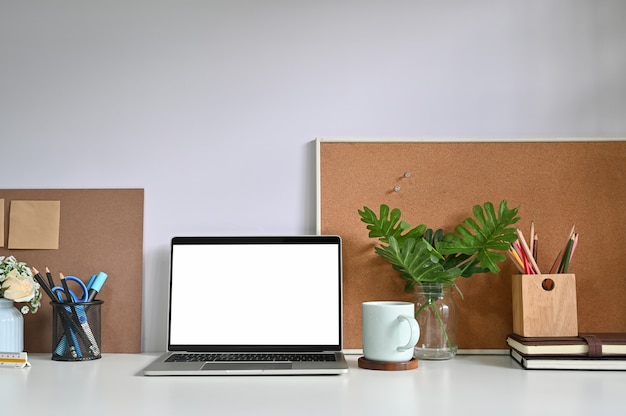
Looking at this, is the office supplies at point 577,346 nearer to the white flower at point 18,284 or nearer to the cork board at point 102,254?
the cork board at point 102,254

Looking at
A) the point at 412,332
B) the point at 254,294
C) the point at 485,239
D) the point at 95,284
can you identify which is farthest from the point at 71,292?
the point at 485,239

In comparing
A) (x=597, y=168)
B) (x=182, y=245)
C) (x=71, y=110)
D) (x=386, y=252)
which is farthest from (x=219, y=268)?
(x=597, y=168)

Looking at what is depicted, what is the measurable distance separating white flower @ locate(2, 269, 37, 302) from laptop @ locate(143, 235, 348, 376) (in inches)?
11.2

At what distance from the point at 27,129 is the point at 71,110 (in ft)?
0.36

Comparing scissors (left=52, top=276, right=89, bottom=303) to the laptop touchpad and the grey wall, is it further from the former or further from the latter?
the laptop touchpad

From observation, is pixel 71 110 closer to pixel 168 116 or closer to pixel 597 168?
pixel 168 116

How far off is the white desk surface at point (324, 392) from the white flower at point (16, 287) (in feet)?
0.48

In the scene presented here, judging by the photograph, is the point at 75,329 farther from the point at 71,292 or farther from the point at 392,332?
the point at 392,332

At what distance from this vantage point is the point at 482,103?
140 cm

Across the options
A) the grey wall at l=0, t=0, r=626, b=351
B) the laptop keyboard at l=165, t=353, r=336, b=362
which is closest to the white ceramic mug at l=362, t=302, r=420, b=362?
the laptop keyboard at l=165, t=353, r=336, b=362

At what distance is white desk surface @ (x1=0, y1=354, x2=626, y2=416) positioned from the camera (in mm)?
872

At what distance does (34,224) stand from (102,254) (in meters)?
0.17

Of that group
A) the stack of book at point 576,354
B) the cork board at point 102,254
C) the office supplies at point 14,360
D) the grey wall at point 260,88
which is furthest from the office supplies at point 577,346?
the office supplies at point 14,360

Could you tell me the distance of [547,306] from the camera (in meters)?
1.21
